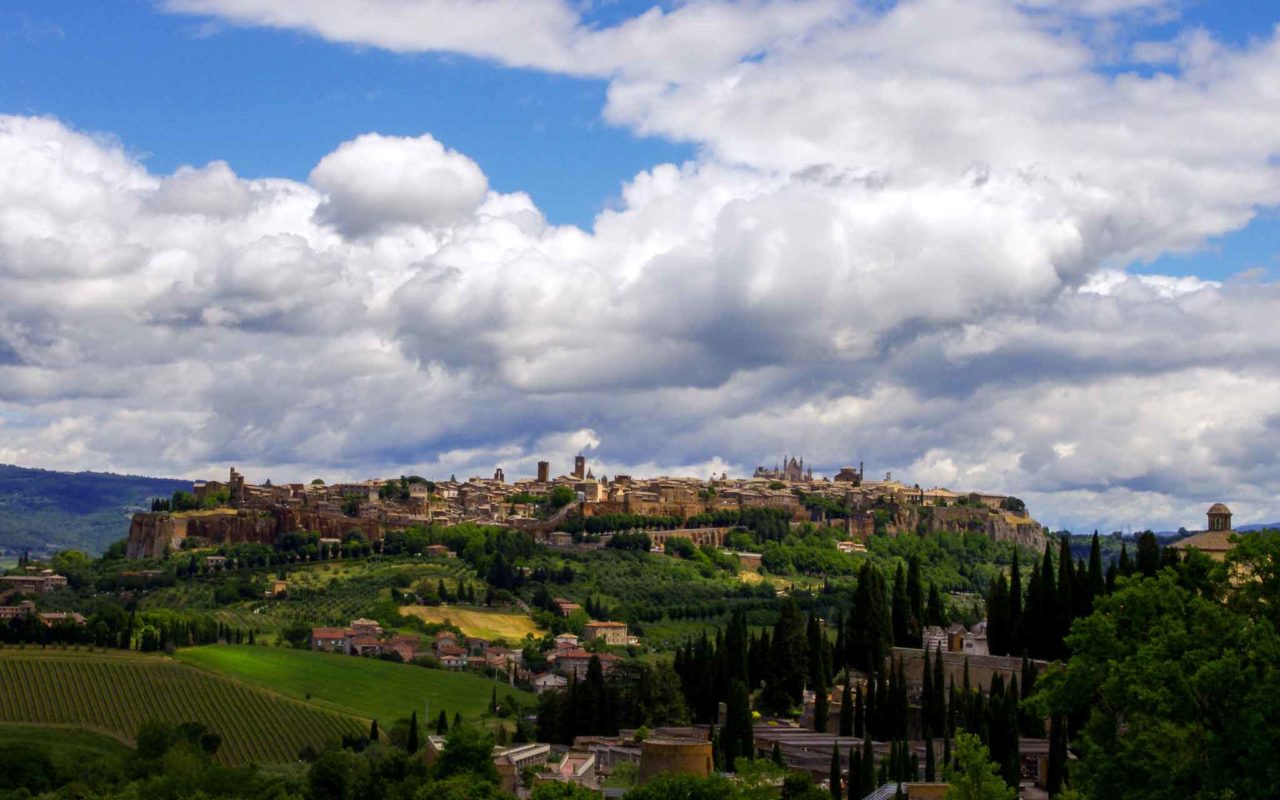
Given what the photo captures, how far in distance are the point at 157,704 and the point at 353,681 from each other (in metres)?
14.2

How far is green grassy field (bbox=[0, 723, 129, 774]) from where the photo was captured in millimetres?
74562

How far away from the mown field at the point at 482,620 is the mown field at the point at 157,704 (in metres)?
29.5

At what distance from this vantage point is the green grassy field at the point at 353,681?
95.7 m

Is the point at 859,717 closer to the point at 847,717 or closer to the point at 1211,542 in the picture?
the point at 847,717

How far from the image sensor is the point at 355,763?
225ft

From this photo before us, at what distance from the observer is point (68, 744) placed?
80.1m

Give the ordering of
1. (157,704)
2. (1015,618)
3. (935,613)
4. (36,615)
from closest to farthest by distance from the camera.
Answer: (1015,618) → (935,613) → (157,704) → (36,615)

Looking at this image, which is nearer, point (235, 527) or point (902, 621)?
point (902, 621)

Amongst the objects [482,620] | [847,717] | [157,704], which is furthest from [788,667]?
[482,620]

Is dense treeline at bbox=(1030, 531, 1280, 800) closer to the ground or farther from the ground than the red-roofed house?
farther from the ground

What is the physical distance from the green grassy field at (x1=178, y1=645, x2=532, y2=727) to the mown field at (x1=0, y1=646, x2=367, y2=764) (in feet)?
9.97

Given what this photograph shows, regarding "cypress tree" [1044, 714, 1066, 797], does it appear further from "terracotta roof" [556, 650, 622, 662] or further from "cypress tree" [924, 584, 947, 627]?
"terracotta roof" [556, 650, 622, 662]

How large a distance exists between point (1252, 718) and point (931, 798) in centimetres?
1826

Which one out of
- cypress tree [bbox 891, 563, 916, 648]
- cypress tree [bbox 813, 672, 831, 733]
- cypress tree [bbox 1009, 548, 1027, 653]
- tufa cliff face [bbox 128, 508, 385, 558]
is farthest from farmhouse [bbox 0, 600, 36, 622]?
cypress tree [bbox 1009, 548, 1027, 653]
